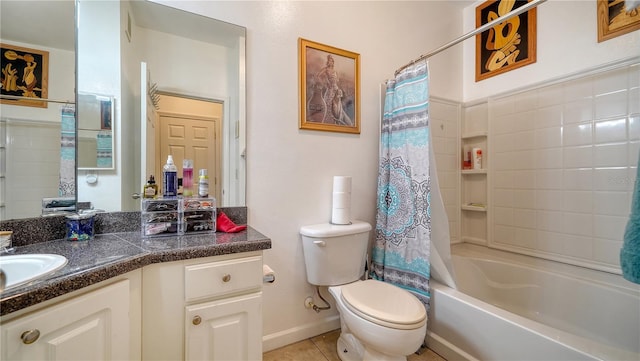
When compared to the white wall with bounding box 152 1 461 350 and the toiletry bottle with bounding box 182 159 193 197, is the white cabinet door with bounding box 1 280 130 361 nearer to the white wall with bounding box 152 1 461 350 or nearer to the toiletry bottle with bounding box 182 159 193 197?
the toiletry bottle with bounding box 182 159 193 197

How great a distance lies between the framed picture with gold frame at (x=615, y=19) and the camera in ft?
4.69

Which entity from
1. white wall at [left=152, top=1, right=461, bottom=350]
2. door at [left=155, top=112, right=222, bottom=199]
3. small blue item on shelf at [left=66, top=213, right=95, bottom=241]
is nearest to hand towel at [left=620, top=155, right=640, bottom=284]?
white wall at [left=152, top=1, right=461, bottom=350]

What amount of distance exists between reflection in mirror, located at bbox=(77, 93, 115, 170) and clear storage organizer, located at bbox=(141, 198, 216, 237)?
29cm

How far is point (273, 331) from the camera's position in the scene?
1.56 metres

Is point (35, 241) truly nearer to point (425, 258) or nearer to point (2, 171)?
point (2, 171)

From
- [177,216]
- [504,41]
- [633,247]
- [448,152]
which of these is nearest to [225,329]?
Answer: [177,216]

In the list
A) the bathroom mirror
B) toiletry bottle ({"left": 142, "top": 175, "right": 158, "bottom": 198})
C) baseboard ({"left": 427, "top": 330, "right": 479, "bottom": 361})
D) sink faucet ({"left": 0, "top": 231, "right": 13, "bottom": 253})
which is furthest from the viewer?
baseboard ({"left": 427, "top": 330, "right": 479, "bottom": 361})

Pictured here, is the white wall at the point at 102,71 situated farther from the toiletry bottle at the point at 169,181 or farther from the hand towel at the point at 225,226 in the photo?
the hand towel at the point at 225,226

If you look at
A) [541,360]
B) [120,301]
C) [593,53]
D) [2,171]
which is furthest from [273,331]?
[593,53]

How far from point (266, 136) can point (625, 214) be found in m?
2.08

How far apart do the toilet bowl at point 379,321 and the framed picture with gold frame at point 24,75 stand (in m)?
1.57

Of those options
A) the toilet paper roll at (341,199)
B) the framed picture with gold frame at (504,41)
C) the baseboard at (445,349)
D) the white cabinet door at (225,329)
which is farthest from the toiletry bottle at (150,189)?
the framed picture with gold frame at (504,41)

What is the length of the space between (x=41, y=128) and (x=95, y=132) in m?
0.18

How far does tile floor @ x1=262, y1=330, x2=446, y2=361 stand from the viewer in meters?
1.48
